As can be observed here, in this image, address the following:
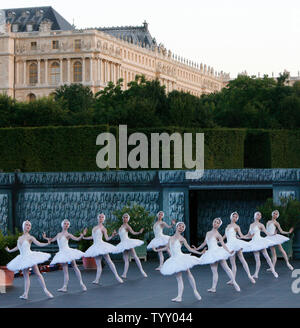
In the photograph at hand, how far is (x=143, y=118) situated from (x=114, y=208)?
20623 millimetres

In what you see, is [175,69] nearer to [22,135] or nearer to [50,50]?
[50,50]

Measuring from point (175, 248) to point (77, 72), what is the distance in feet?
330

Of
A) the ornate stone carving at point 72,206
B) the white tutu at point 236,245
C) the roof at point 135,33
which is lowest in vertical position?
the white tutu at point 236,245

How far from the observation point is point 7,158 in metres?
37.9

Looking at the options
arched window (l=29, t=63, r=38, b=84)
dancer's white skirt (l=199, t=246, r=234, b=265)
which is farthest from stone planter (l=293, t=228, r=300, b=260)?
arched window (l=29, t=63, r=38, b=84)

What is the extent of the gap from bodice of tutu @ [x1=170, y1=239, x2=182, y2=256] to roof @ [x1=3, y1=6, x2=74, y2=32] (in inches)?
4173

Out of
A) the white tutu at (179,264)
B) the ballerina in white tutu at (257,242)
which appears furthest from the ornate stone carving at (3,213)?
the white tutu at (179,264)

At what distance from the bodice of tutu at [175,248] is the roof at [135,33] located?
129 meters

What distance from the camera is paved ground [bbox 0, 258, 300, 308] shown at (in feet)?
53.8

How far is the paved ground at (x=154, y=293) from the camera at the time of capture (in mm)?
16406

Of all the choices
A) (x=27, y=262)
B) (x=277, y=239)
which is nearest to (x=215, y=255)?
(x=27, y=262)

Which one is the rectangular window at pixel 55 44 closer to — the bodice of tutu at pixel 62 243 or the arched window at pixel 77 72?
the arched window at pixel 77 72

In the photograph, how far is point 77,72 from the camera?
381 ft
